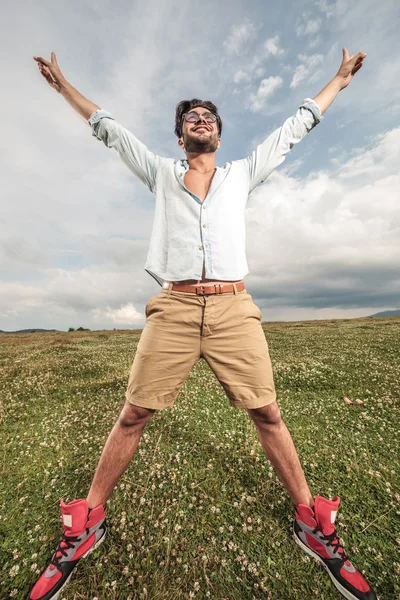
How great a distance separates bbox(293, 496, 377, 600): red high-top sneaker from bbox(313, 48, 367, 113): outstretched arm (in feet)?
20.6

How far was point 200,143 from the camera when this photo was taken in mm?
4637

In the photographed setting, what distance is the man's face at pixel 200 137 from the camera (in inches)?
180

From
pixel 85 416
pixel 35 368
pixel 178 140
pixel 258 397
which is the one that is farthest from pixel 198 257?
pixel 35 368

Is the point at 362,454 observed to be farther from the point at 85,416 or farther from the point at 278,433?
the point at 85,416

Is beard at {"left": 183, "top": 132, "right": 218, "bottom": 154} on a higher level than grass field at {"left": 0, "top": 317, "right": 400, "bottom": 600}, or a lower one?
higher

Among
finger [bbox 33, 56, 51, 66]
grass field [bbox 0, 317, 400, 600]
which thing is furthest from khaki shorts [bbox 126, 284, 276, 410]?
finger [bbox 33, 56, 51, 66]

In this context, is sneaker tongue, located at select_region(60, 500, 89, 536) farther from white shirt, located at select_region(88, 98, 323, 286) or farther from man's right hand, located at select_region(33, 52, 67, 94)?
man's right hand, located at select_region(33, 52, 67, 94)

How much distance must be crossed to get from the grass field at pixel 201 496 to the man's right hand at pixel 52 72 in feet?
24.1

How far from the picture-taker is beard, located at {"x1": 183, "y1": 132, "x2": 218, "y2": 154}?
15.0 ft

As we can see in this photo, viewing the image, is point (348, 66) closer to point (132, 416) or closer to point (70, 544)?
point (132, 416)

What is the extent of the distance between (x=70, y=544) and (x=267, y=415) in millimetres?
3244

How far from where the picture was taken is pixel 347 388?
10.8m

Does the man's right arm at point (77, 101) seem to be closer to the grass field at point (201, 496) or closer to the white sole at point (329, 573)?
the grass field at point (201, 496)

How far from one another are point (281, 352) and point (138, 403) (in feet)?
57.2
